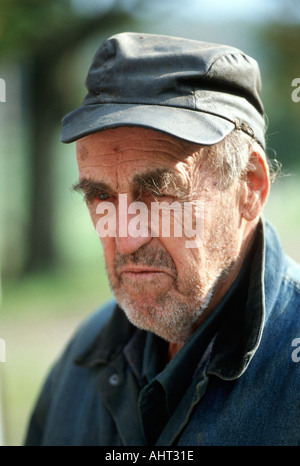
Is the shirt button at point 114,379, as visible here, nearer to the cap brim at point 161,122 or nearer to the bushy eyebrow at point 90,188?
the bushy eyebrow at point 90,188

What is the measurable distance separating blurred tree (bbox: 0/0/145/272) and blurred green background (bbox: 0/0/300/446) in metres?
0.02

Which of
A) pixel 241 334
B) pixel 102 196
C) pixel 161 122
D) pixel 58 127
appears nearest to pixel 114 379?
pixel 241 334

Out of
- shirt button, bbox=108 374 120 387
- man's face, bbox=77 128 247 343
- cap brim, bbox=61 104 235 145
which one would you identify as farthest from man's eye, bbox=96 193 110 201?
shirt button, bbox=108 374 120 387

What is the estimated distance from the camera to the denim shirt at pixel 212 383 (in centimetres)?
158

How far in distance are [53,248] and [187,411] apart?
8.84m

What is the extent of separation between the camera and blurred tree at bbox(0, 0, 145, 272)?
9.37m

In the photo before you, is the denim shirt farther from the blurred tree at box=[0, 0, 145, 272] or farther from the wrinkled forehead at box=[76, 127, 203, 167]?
the blurred tree at box=[0, 0, 145, 272]

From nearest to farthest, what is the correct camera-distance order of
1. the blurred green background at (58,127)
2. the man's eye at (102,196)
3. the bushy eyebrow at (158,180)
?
the bushy eyebrow at (158,180) → the man's eye at (102,196) → the blurred green background at (58,127)

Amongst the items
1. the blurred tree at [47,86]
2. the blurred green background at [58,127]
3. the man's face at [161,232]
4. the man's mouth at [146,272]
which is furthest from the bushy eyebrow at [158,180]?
the blurred tree at [47,86]

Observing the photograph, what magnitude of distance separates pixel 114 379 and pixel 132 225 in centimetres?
68

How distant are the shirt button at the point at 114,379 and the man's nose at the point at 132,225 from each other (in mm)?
578

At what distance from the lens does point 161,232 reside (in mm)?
1777

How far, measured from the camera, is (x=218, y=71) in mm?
1721

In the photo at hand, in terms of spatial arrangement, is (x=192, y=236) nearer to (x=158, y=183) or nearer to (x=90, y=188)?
(x=158, y=183)
